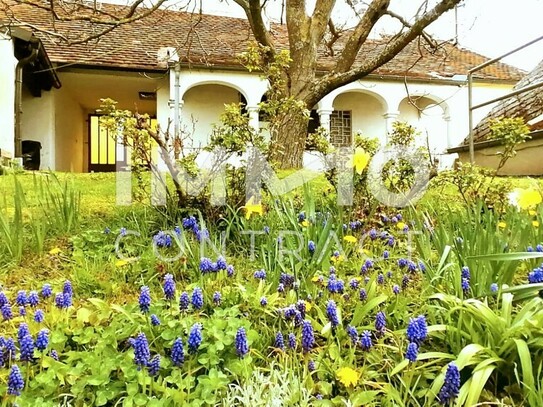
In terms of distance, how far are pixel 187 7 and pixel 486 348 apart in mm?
6937

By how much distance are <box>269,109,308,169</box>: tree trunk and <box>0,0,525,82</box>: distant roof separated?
3.93m

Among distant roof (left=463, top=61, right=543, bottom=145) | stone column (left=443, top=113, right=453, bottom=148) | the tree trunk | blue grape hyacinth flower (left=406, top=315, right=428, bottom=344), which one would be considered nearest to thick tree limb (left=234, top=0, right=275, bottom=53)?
the tree trunk

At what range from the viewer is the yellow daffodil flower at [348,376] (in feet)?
4.40

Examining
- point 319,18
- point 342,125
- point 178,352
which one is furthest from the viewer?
point 342,125

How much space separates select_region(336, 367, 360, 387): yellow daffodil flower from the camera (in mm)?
1342

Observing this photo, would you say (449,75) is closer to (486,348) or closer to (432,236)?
(432,236)

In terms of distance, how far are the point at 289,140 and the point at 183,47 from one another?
511 centimetres

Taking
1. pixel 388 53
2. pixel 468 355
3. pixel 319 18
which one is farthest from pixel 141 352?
pixel 319 18

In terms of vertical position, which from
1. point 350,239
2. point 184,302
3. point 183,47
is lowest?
point 184,302

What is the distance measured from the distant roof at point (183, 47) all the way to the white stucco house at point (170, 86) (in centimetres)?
3

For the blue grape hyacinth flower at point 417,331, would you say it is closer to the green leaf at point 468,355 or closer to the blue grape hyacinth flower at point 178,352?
the green leaf at point 468,355

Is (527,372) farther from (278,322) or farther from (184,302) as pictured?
(184,302)

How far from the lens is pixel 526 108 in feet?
25.4

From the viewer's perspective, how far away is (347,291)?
1.93 metres
